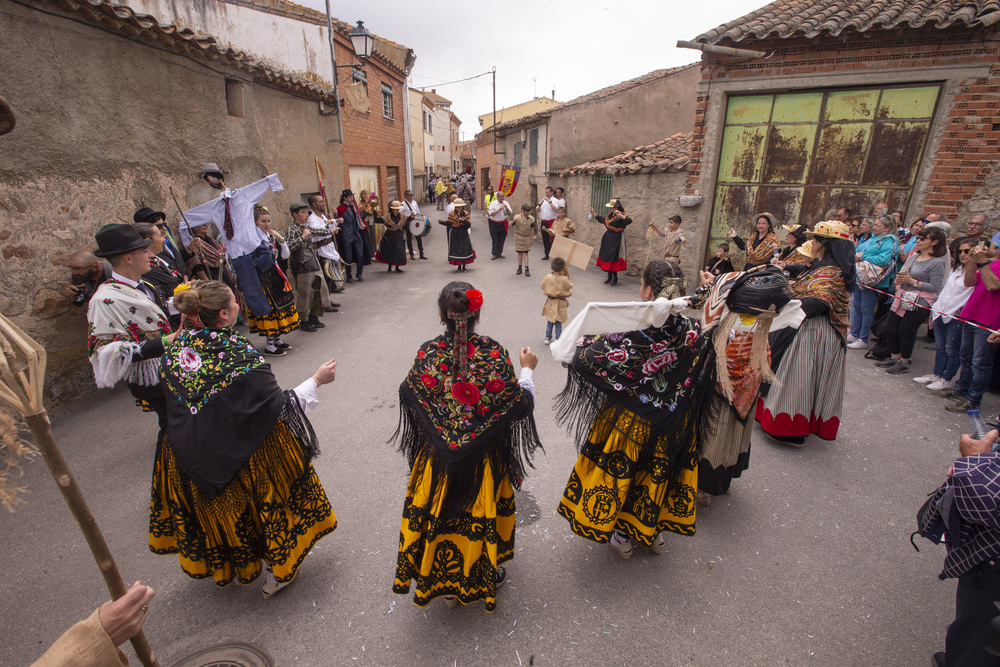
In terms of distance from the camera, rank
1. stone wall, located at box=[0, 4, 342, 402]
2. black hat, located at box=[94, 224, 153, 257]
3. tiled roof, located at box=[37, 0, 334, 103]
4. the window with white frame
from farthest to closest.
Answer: the window with white frame < tiled roof, located at box=[37, 0, 334, 103] < stone wall, located at box=[0, 4, 342, 402] < black hat, located at box=[94, 224, 153, 257]

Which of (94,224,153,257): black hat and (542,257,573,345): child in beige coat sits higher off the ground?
(94,224,153,257): black hat

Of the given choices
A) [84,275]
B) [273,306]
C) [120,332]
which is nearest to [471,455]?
[120,332]

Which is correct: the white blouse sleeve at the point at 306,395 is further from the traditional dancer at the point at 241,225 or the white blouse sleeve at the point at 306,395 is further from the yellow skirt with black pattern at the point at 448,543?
the traditional dancer at the point at 241,225

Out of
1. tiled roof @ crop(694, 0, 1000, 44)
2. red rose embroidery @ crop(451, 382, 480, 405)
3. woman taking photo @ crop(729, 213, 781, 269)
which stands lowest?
red rose embroidery @ crop(451, 382, 480, 405)

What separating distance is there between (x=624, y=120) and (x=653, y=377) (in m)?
13.2

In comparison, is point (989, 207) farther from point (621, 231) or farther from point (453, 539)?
point (453, 539)

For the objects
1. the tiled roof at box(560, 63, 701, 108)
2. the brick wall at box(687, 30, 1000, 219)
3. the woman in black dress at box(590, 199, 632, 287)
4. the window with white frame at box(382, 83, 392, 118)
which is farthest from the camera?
the window with white frame at box(382, 83, 392, 118)

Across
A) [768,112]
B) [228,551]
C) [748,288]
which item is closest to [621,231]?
[768,112]

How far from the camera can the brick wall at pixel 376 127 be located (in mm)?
11602

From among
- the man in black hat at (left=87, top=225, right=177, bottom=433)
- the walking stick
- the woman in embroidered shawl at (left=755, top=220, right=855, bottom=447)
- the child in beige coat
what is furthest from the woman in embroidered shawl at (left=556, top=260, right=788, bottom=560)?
the child in beige coat

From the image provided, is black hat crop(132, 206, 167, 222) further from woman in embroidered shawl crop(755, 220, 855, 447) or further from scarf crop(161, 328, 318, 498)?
woman in embroidered shawl crop(755, 220, 855, 447)

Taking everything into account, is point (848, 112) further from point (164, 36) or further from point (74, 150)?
point (74, 150)

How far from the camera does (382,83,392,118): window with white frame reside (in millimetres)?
14758

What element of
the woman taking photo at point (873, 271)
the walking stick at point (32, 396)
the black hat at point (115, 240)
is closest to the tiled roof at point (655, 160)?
the woman taking photo at point (873, 271)
